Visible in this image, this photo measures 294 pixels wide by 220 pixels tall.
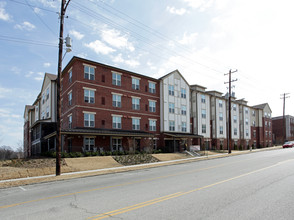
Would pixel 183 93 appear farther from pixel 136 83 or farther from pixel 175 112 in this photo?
pixel 136 83

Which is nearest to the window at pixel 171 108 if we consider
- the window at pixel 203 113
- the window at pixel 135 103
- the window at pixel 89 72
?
the window at pixel 135 103

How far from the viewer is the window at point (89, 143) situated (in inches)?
1130

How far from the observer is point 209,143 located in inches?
1941

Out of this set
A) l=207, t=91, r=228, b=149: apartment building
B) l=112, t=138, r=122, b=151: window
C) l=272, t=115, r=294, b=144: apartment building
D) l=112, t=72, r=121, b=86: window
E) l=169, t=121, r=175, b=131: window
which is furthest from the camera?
l=272, t=115, r=294, b=144: apartment building

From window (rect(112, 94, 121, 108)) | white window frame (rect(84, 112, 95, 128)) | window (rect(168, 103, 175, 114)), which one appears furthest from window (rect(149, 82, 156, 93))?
white window frame (rect(84, 112, 95, 128))

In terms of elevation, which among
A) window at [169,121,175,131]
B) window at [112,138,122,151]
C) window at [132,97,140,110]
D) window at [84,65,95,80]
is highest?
window at [84,65,95,80]

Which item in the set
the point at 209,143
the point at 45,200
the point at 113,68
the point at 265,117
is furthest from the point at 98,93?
the point at 265,117

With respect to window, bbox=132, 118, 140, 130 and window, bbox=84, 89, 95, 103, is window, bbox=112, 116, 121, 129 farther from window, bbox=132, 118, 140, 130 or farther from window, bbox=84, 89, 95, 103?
window, bbox=84, 89, 95, 103

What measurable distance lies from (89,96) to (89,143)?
19.9ft

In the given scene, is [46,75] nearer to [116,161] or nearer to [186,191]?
[116,161]

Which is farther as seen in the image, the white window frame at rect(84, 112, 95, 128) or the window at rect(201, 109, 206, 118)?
the window at rect(201, 109, 206, 118)

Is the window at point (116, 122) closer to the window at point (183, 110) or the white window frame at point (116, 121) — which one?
the white window frame at point (116, 121)

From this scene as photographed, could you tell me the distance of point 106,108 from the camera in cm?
3219

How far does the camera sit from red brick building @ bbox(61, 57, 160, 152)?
96.2 ft
